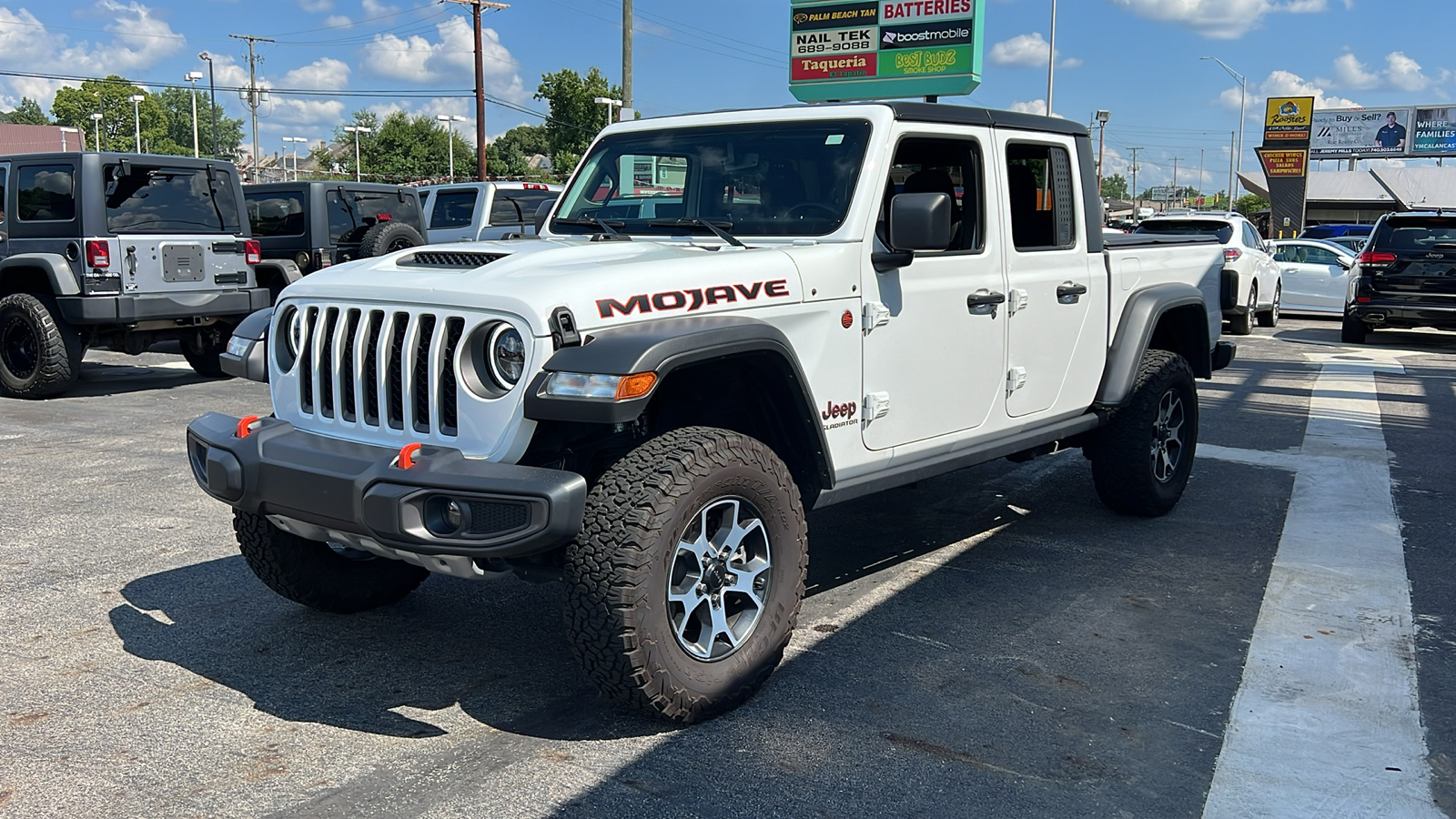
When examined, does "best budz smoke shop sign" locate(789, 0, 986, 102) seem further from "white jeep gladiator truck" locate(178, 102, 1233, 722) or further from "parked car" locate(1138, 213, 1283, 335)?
"white jeep gladiator truck" locate(178, 102, 1233, 722)

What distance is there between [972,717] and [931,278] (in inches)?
66.1

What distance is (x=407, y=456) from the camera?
3.48 meters

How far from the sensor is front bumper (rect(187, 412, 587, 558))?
131 inches

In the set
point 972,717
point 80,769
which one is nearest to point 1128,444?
point 972,717

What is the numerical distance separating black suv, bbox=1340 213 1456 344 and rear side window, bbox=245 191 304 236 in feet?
42.1

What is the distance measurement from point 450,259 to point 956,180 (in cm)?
212

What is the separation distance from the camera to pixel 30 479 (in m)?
7.14

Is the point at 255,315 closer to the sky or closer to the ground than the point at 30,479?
A: closer to the sky

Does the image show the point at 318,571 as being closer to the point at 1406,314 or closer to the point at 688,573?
the point at 688,573

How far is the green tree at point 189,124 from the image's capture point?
162m

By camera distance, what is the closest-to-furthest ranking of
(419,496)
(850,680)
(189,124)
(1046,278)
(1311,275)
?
(419,496) → (850,680) → (1046,278) → (1311,275) → (189,124)

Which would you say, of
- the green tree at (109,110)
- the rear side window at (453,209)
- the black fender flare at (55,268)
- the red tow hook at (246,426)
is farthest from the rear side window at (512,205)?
the green tree at (109,110)

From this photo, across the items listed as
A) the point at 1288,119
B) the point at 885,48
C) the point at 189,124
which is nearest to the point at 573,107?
the point at 1288,119

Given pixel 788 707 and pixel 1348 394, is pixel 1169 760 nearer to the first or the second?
pixel 788 707
